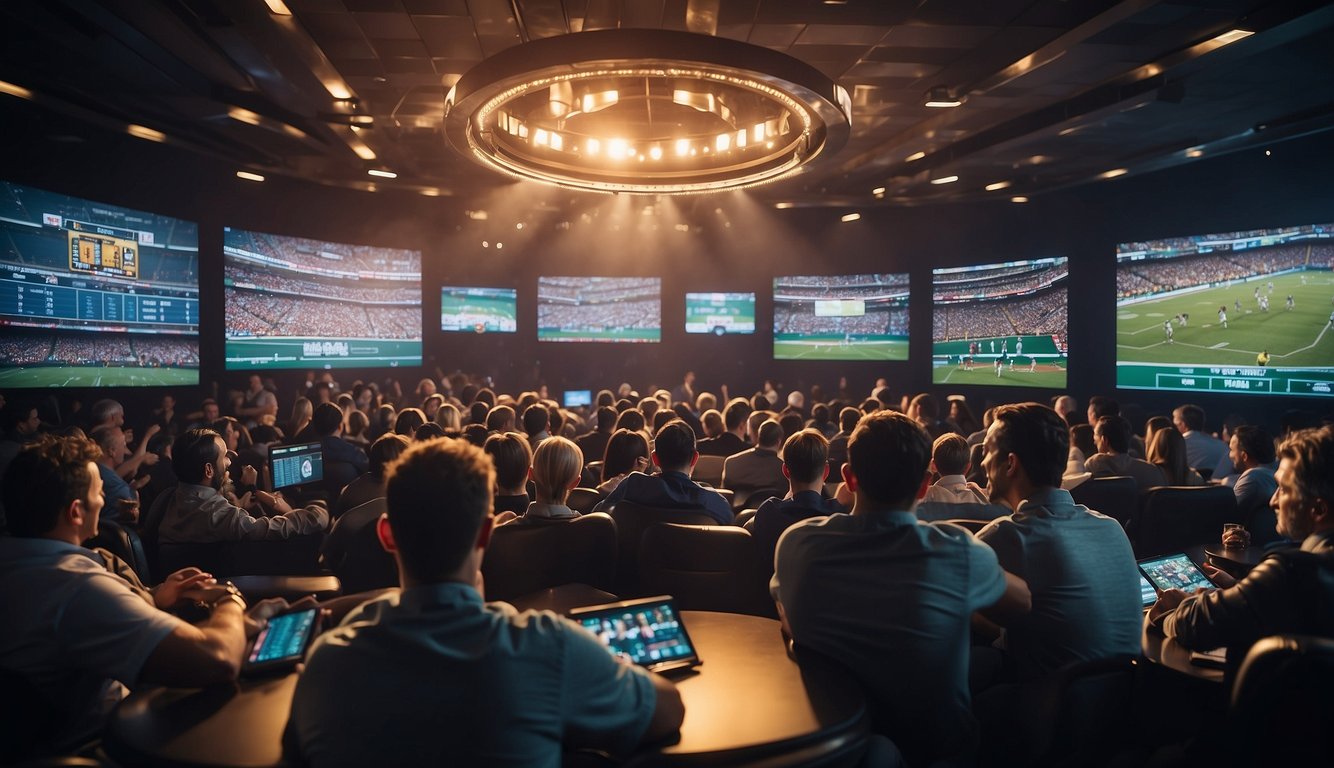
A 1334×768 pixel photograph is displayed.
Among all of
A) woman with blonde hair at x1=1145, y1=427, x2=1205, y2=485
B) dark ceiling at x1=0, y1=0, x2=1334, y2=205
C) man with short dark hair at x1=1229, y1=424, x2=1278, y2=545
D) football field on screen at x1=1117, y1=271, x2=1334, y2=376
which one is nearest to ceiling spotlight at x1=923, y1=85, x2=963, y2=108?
dark ceiling at x1=0, y1=0, x2=1334, y2=205

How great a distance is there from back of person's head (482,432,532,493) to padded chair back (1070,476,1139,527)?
3.05m

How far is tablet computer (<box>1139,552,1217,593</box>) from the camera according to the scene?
2498mm

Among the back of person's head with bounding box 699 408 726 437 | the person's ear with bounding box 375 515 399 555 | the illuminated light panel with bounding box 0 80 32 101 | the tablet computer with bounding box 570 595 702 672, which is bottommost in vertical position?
A: the tablet computer with bounding box 570 595 702 672

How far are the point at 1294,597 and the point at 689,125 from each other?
6126mm

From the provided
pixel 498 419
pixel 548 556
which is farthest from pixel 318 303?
pixel 548 556

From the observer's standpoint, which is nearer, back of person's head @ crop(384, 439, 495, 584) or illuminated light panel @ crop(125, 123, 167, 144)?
back of person's head @ crop(384, 439, 495, 584)

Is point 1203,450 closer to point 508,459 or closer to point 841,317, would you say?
point 508,459

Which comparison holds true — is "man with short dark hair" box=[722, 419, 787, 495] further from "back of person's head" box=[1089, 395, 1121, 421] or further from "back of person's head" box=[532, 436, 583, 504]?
"back of person's head" box=[1089, 395, 1121, 421]

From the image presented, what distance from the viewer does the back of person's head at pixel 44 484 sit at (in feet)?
6.03

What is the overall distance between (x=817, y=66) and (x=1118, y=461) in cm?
397

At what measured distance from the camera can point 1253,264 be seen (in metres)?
8.42

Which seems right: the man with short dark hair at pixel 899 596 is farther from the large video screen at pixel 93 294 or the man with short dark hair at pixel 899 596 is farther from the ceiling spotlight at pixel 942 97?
the large video screen at pixel 93 294

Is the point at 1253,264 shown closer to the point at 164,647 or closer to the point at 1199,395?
the point at 1199,395

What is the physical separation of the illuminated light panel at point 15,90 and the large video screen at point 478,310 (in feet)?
21.5
